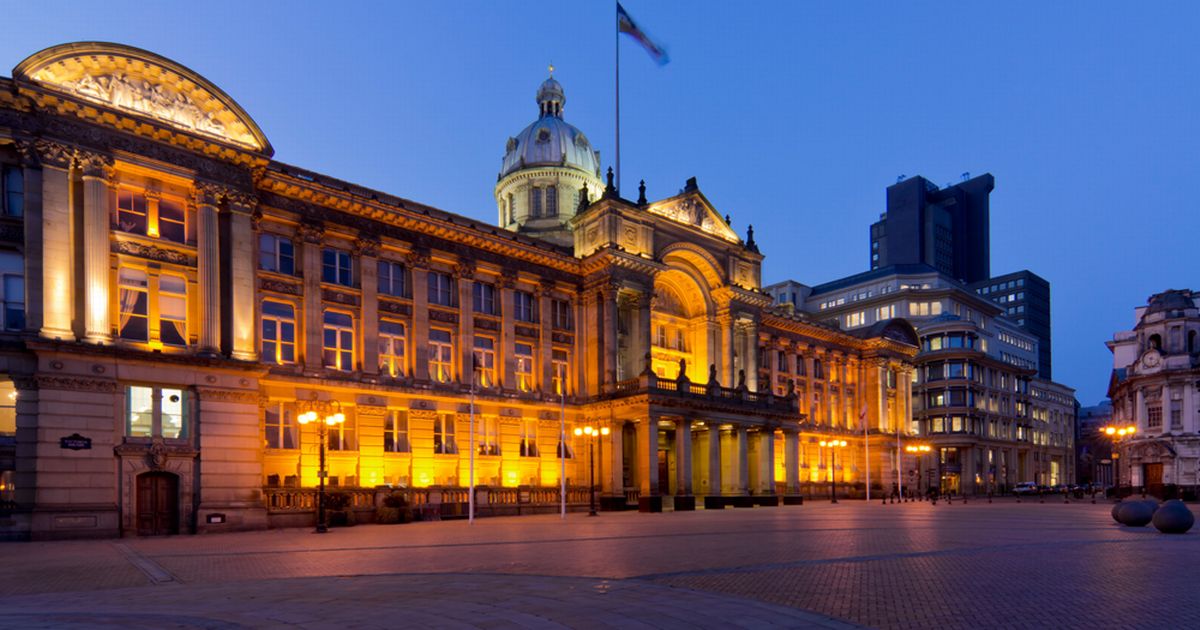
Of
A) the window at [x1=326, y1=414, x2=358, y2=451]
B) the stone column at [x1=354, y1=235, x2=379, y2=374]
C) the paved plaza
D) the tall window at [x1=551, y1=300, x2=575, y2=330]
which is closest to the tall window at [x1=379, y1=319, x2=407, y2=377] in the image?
the stone column at [x1=354, y1=235, x2=379, y2=374]

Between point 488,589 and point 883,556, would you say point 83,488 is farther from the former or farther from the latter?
point 883,556

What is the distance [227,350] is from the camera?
1529 inches

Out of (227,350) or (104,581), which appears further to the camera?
(227,350)

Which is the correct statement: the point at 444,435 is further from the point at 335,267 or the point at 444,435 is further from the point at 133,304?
→ the point at 133,304

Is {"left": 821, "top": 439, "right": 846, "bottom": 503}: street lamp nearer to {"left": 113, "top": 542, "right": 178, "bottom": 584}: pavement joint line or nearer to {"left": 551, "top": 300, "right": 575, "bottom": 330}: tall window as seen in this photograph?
{"left": 551, "top": 300, "right": 575, "bottom": 330}: tall window

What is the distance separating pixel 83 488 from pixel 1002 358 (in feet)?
405

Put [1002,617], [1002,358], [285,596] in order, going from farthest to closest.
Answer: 1. [1002,358]
2. [285,596]
3. [1002,617]

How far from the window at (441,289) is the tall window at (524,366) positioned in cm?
596

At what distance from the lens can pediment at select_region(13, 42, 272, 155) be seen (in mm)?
34719

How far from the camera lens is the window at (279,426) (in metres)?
42.1

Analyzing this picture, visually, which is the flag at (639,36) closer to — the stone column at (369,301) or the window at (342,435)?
the stone column at (369,301)

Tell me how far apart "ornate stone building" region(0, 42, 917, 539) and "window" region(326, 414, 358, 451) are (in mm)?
119

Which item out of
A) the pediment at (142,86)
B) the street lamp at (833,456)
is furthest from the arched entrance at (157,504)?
the street lamp at (833,456)

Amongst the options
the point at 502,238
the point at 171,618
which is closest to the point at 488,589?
the point at 171,618
